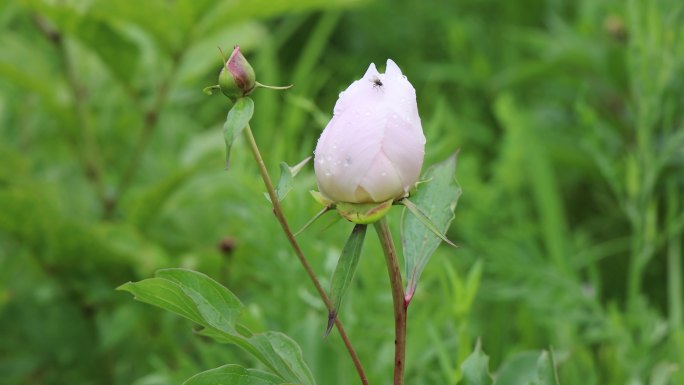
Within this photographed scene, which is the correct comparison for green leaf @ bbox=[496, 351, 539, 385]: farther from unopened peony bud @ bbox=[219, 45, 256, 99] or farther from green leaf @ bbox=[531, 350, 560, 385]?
unopened peony bud @ bbox=[219, 45, 256, 99]

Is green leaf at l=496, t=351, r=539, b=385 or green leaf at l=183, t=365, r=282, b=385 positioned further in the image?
green leaf at l=496, t=351, r=539, b=385

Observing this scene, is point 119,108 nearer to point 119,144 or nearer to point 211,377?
point 119,144

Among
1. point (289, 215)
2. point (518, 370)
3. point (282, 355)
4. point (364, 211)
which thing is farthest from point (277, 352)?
point (289, 215)

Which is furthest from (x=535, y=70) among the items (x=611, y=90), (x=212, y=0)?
(x=212, y=0)

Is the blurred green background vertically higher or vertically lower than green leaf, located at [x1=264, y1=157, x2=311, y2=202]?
higher

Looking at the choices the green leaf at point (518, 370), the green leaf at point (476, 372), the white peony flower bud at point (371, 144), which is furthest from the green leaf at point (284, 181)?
the green leaf at point (518, 370)

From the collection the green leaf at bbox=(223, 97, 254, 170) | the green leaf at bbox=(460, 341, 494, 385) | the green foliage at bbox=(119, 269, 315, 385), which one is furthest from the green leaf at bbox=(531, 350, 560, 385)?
the green leaf at bbox=(223, 97, 254, 170)

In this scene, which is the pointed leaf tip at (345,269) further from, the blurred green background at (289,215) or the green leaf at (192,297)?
the blurred green background at (289,215)
